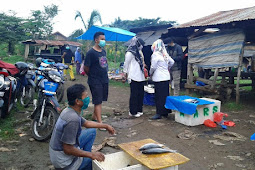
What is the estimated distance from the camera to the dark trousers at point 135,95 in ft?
19.5

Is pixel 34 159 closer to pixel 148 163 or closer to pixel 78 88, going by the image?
pixel 78 88

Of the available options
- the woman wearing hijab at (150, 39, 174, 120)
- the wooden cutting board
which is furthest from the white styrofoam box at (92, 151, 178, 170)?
the woman wearing hijab at (150, 39, 174, 120)

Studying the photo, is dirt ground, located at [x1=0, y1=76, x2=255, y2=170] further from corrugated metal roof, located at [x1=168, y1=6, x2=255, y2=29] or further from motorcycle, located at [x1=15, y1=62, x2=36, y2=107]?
corrugated metal roof, located at [x1=168, y1=6, x2=255, y2=29]

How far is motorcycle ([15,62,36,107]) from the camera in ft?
20.9

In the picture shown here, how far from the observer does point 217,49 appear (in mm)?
7961

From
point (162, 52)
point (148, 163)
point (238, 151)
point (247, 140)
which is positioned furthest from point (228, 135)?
point (148, 163)

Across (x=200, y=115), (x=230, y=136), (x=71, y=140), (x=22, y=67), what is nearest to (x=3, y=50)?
(x=22, y=67)

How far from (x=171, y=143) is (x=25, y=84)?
14.7 feet

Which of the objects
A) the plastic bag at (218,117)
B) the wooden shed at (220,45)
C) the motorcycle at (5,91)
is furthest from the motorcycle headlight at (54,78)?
the wooden shed at (220,45)

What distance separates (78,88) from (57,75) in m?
2.42

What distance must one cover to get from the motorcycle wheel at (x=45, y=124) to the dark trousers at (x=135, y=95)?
2.20 metres

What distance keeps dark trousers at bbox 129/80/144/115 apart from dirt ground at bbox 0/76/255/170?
0.98 feet

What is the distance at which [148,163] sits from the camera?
235 cm

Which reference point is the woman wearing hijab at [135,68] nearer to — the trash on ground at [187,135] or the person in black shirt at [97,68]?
the person in black shirt at [97,68]
